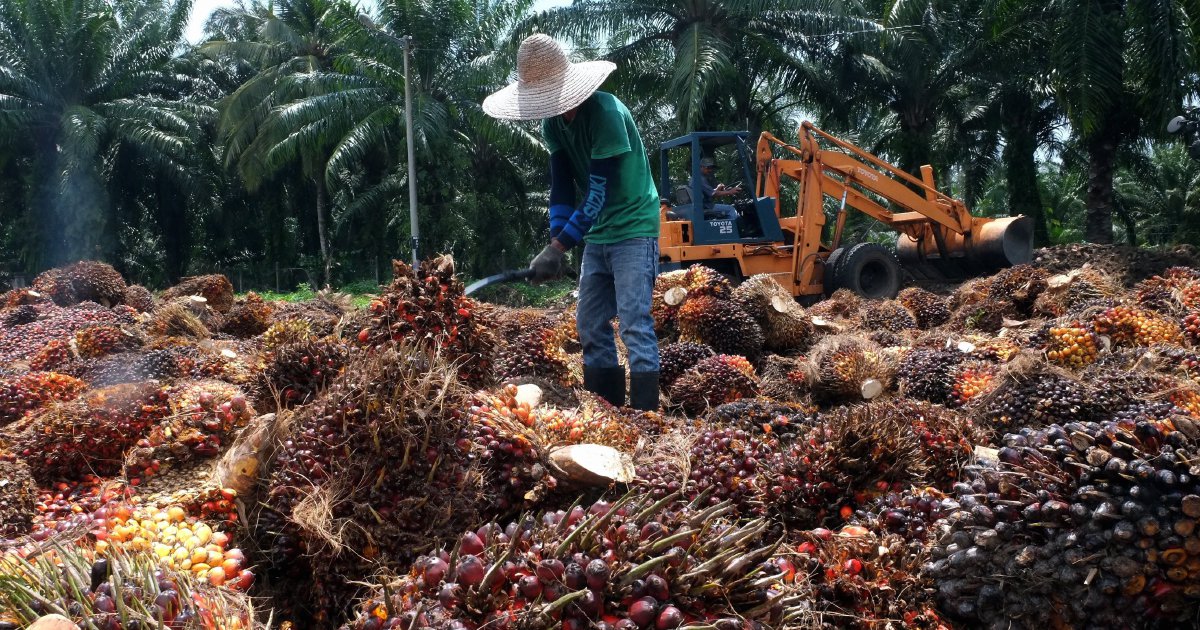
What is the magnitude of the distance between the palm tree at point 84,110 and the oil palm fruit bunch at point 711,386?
26689 mm

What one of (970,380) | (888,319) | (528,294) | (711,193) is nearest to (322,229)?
(528,294)

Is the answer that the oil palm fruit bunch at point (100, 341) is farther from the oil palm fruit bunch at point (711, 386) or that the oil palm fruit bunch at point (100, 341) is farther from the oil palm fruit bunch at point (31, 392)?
the oil palm fruit bunch at point (711, 386)

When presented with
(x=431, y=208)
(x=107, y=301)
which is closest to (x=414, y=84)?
(x=431, y=208)

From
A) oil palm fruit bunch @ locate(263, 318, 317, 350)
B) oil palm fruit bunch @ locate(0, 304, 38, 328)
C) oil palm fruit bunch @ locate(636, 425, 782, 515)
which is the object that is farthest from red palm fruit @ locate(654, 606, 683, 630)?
oil palm fruit bunch @ locate(0, 304, 38, 328)

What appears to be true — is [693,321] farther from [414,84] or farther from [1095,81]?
[414,84]

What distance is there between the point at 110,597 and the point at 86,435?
1.96m

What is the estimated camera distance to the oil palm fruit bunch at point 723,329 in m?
6.62

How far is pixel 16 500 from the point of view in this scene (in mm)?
2801

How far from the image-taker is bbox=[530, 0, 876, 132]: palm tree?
21422 mm

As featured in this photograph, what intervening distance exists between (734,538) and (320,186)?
29931 millimetres

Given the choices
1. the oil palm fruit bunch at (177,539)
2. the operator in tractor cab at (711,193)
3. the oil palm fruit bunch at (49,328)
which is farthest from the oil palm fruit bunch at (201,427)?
the operator in tractor cab at (711,193)

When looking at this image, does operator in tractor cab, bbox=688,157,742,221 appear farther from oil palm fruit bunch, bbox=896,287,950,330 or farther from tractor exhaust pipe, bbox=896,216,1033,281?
tractor exhaust pipe, bbox=896,216,1033,281

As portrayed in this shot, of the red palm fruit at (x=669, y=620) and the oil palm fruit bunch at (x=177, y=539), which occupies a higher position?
the red palm fruit at (x=669, y=620)

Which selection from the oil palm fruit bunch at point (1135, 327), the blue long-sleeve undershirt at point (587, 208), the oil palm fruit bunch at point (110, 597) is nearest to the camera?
the oil palm fruit bunch at point (110, 597)
